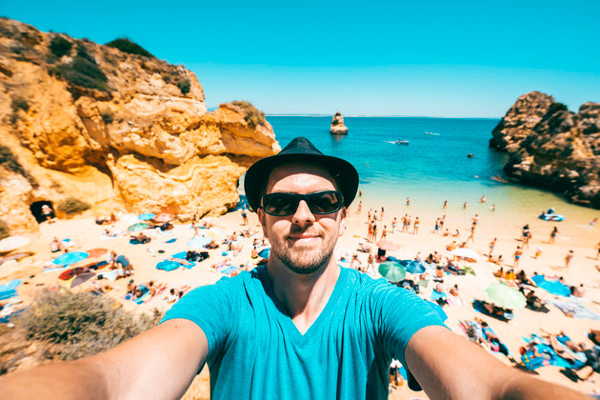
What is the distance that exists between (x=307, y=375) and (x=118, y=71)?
20.1 m

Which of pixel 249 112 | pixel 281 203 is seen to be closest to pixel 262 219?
pixel 281 203

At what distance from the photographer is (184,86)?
16.2 metres

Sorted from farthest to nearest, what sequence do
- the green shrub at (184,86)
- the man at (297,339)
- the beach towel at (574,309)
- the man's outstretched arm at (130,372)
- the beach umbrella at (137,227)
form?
the green shrub at (184,86) < the beach umbrella at (137,227) < the beach towel at (574,309) < the man at (297,339) < the man's outstretched arm at (130,372)

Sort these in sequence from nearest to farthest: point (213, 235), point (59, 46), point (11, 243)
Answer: point (11, 243) < point (59, 46) < point (213, 235)

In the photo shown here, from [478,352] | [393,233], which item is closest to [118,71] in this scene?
[478,352]

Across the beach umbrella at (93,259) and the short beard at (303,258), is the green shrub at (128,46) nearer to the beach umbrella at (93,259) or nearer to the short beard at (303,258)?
the beach umbrella at (93,259)

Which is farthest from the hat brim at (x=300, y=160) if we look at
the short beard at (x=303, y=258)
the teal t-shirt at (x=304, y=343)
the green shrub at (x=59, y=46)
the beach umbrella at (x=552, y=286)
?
the green shrub at (x=59, y=46)

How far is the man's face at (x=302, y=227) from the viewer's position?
78.4 inches

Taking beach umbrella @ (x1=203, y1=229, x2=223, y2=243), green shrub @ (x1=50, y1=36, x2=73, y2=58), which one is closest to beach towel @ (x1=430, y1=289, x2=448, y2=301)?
beach umbrella @ (x1=203, y1=229, x2=223, y2=243)

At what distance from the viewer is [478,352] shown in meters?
1.38

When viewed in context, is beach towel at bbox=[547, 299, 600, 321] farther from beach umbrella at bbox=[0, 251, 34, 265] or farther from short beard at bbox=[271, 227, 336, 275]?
beach umbrella at bbox=[0, 251, 34, 265]

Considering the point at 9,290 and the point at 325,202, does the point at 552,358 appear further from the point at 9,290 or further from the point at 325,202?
the point at 9,290

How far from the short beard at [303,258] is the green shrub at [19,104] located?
19.6m

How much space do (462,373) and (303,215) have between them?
147 centimetres
